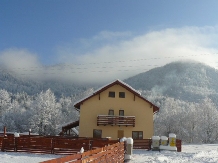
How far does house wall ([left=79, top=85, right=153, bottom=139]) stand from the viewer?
36625mm

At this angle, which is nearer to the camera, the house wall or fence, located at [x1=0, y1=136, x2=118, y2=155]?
fence, located at [x1=0, y1=136, x2=118, y2=155]

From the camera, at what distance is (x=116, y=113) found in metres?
37.4

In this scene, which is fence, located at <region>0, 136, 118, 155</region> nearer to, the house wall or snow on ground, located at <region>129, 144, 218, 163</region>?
snow on ground, located at <region>129, 144, 218, 163</region>

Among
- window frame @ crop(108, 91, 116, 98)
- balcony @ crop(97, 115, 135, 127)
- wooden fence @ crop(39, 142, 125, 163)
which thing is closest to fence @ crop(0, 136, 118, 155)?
Answer: wooden fence @ crop(39, 142, 125, 163)

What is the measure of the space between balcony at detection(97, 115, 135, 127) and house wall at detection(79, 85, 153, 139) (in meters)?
0.91

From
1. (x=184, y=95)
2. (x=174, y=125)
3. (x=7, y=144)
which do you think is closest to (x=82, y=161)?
(x=7, y=144)

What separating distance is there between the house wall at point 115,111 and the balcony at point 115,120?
908 millimetres

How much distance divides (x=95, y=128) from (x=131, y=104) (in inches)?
230

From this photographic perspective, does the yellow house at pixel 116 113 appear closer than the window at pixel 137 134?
Yes

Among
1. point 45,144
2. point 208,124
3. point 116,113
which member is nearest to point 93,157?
point 45,144

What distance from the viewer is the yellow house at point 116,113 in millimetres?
36281

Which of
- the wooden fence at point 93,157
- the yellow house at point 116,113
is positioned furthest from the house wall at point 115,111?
the wooden fence at point 93,157

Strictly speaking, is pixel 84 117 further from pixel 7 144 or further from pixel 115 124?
pixel 7 144

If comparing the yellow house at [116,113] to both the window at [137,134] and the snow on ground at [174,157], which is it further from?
the snow on ground at [174,157]
